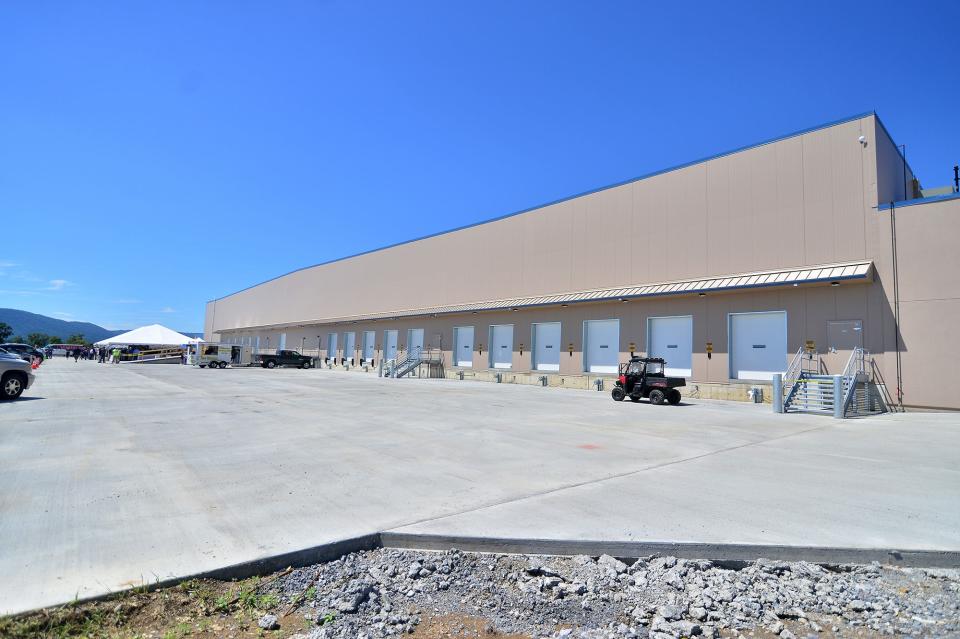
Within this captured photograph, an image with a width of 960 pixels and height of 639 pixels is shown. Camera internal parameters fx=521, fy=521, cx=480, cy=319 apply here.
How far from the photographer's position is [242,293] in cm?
8156

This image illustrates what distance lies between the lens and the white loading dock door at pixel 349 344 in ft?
163

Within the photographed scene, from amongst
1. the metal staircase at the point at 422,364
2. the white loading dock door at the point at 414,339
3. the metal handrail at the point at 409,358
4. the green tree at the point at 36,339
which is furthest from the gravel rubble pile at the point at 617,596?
the green tree at the point at 36,339

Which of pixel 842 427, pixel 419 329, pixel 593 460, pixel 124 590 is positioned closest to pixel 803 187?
pixel 842 427

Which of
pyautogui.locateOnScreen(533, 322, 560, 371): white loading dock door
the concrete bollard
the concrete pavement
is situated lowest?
the concrete pavement

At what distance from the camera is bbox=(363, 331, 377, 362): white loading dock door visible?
47219mm

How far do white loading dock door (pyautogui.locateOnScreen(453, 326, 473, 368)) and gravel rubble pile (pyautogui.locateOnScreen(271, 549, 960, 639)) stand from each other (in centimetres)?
3134

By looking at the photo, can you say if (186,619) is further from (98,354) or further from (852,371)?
(98,354)

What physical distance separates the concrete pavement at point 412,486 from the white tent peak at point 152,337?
198ft

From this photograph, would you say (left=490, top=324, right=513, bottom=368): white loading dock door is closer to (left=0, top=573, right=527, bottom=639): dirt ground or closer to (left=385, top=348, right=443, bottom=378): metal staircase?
(left=385, top=348, right=443, bottom=378): metal staircase

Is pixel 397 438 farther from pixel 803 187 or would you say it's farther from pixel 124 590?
pixel 803 187

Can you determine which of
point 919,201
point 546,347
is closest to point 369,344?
point 546,347

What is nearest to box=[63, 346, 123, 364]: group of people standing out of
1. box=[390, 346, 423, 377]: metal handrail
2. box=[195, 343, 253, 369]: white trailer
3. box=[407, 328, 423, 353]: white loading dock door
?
box=[195, 343, 253, 369]: white trailer

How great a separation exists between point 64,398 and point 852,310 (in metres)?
27.6

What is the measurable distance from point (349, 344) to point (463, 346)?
17841 millimetres
